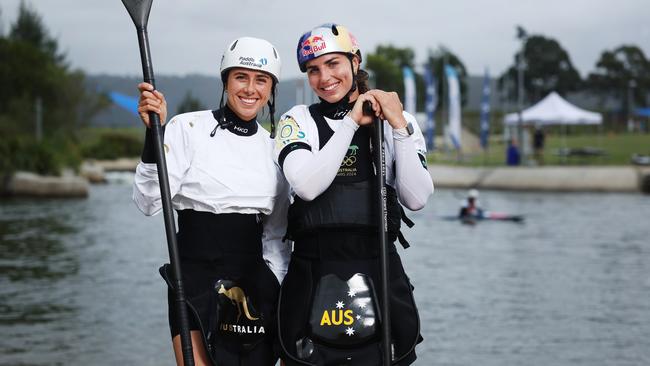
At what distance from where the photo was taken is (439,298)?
A: 15.7m

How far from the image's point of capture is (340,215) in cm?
410

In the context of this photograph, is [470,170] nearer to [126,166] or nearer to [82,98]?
[126,166]

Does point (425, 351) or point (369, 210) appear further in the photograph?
point (425, 351)

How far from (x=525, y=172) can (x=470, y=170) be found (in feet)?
10.8

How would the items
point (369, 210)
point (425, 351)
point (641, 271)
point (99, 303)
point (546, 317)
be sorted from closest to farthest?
1. point (369, 210)
2. point (425, 351)
3. point (546, 317)
4. point (99, 303)
5. point (641, 271)

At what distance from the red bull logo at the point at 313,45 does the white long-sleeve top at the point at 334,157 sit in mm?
229

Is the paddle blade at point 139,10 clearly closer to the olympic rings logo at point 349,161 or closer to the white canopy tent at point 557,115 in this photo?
the olympic rings logo at point 349,161

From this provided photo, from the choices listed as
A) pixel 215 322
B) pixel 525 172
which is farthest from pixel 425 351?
pixel 525 172

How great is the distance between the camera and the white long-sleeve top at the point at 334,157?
400 cm

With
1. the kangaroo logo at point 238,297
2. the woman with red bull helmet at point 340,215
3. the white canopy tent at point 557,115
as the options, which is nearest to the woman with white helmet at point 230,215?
the kangaroo logo at point 238,297

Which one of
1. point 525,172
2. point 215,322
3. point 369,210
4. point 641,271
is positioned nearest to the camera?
point 369,210

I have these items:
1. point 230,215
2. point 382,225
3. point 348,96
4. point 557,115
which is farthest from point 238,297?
point 557,115

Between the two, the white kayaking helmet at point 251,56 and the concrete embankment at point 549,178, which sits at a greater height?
the white kayaking helmet at point 251,56

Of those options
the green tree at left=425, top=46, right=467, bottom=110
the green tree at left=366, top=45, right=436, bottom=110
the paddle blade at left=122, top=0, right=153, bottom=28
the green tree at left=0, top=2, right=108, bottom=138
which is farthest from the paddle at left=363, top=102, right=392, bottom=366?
the green tree at left=425, top=46, right=467, bottom=110
